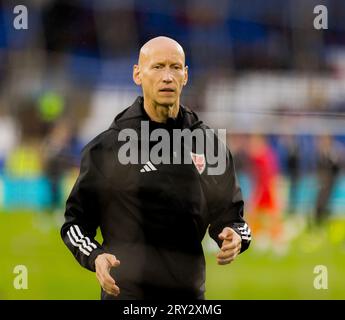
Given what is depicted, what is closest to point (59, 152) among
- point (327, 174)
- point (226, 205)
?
point (327, 174)

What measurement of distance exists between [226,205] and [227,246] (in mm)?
159

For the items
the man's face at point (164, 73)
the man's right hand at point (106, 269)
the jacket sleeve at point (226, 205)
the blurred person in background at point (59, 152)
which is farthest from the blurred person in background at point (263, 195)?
the man's right hand at point (106, 269)

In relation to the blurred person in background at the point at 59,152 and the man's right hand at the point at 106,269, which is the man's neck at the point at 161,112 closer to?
the man's right hand at the point at 106,269

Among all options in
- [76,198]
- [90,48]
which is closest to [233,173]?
[76,198]

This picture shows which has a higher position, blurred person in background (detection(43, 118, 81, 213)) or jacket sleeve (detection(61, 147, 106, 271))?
blurred person in background (detection(43, 118, 81, 213))

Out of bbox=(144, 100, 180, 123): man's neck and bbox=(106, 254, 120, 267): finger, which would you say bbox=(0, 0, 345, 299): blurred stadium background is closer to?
bbox=(144, 100, 180, 123): man's neck

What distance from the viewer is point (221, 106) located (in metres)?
4.28

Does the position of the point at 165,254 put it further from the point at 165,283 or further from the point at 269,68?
the point at 269,68

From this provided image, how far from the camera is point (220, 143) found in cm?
210

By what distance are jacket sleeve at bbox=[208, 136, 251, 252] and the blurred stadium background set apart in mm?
2235

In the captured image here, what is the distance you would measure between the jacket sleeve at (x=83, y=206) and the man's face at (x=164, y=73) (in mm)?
204

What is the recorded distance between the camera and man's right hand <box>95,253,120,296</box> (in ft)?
6.11

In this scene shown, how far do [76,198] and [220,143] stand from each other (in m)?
0.38

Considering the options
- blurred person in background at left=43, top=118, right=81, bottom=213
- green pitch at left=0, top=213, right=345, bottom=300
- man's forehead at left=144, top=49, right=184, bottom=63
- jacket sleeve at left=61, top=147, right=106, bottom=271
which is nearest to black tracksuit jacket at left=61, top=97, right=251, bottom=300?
jacket sleeve at left=61, top=147, right=106, bottom=271
